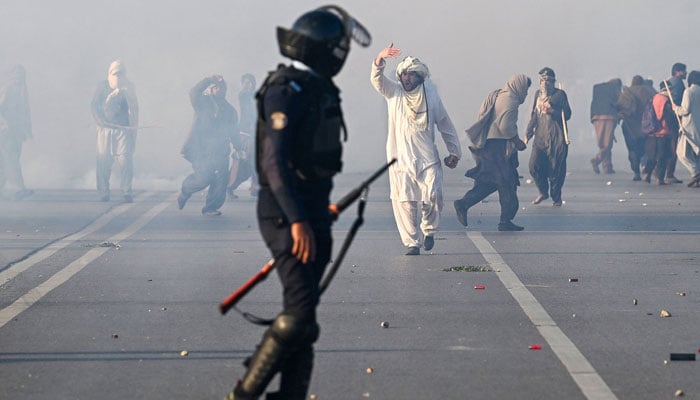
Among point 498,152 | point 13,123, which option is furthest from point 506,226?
point 13,123

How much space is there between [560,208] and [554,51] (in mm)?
41980

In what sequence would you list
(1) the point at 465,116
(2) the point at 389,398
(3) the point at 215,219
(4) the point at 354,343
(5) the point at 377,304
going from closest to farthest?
(2) the point at 389,398, (4) the point at 354,343, (5) the point at 377,304, (3) the point at 215,219, (1) the point at 465,116

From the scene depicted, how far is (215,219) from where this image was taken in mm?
18500

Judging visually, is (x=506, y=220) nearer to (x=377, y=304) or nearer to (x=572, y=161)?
(x=377, y=304)

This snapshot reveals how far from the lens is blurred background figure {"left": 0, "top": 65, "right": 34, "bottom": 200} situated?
23297mm

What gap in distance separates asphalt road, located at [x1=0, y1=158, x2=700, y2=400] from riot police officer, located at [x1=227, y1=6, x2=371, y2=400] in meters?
1.13

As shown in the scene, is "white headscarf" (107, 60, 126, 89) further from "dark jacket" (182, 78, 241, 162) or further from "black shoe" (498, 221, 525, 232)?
"black shoe" (498, 221, 525, 232)

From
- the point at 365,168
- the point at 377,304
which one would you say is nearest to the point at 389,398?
the point at 377,304

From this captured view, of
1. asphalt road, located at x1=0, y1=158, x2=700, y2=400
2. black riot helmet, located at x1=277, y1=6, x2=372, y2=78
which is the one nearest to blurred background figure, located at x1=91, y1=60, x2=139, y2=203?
asphalt road, located at x1=0, y1=158, x2=700, y2=400

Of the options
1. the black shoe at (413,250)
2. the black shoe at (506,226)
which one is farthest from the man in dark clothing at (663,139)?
the black shoe at (413,250)

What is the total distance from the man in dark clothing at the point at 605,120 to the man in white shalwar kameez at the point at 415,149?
659 inches

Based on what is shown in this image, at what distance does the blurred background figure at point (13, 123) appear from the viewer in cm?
2330

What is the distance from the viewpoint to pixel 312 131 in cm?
595

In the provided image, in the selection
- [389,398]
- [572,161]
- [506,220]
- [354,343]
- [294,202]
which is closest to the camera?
[294,202]
